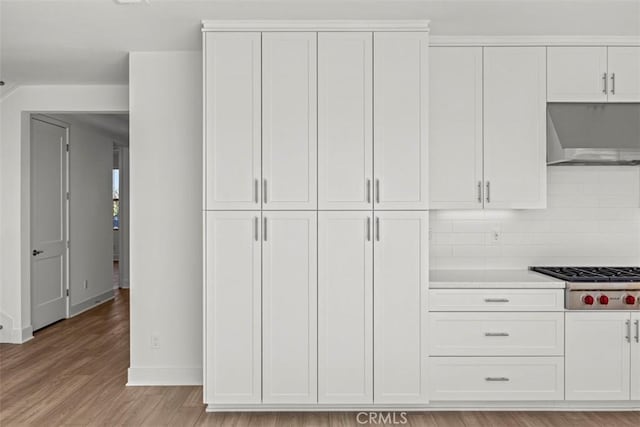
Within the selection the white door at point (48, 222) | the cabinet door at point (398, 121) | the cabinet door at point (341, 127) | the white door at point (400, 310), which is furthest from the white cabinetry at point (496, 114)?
the white door at point (48, 222)

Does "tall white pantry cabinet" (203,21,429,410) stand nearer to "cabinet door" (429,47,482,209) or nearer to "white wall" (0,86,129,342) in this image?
"cabinet door" (429,47,482,209)

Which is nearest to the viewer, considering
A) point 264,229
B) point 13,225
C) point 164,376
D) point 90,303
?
point 264,229

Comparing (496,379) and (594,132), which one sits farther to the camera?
(594,132)

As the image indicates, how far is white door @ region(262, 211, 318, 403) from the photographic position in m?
3.08

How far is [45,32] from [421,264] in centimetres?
295

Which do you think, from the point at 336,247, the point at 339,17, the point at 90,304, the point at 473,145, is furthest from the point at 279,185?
the point at 90,304

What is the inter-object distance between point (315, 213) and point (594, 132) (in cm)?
204

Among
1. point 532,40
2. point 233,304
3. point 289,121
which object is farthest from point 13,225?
point 532,40

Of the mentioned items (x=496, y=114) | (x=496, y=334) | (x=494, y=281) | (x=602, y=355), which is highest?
(x=496, y=114)

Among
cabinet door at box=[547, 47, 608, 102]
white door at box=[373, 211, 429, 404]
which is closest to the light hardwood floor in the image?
white door at box=[373, 211, 429, 404]

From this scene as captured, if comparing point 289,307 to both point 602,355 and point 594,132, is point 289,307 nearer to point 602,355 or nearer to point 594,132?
point 602,355

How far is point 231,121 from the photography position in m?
3.06

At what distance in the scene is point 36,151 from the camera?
5.18 metres

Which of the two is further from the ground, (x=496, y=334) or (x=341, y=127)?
(x=341, y=127)
